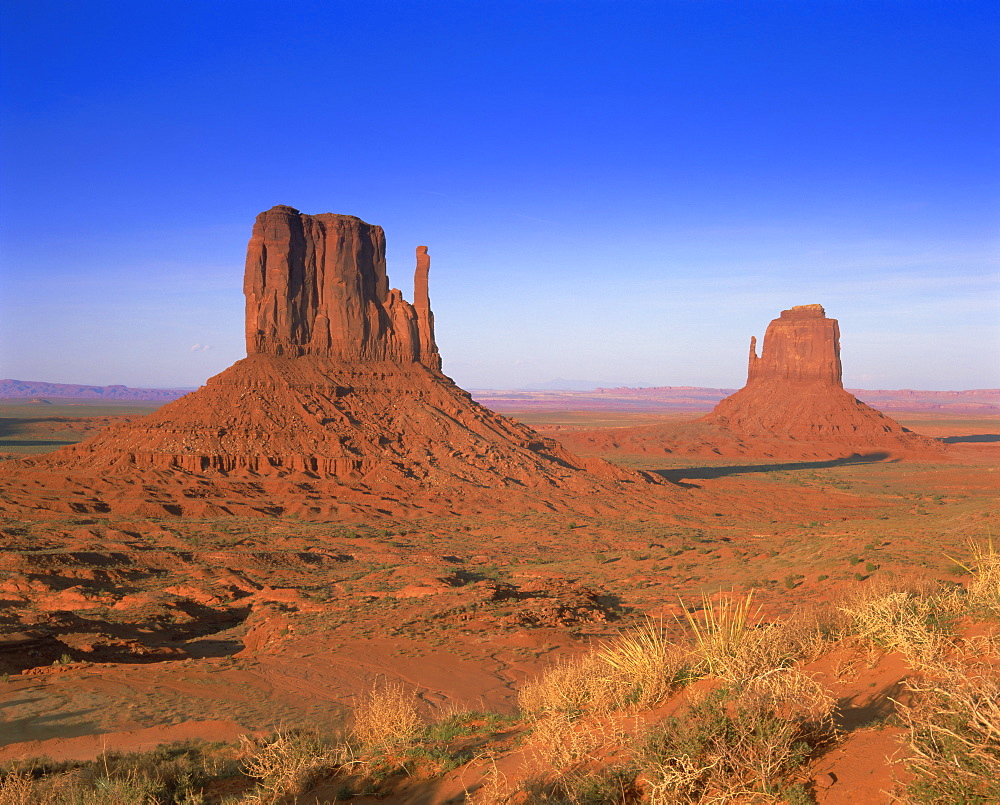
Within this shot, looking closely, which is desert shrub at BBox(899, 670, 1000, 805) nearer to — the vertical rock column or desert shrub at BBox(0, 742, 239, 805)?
desert shrub at BBox(0, 742, 239, 805)

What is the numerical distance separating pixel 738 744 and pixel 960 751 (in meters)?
1.27

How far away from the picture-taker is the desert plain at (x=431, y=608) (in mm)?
5047

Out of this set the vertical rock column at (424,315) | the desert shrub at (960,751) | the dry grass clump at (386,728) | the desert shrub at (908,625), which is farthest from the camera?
the vertical rock column at (424,315)

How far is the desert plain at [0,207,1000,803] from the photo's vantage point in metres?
5.05

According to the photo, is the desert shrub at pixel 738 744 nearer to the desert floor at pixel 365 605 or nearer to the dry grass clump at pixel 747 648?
the desert floor at pixel 365 605

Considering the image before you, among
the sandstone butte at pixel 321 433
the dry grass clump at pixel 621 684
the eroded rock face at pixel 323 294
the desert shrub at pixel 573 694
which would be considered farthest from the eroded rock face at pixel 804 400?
the dry grass clump at pixel 621 684

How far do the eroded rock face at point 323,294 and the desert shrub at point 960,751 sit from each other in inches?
1770

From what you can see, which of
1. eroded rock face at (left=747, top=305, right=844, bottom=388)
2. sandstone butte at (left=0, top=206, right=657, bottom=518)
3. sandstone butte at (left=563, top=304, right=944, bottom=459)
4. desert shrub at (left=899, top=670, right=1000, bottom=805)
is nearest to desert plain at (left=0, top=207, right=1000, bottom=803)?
desert shrub at (left=899, top=670, right=1000, bottom=805)

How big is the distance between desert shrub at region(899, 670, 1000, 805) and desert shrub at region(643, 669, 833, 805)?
0.70 m

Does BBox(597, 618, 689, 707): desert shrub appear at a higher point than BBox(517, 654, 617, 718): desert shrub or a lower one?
higher

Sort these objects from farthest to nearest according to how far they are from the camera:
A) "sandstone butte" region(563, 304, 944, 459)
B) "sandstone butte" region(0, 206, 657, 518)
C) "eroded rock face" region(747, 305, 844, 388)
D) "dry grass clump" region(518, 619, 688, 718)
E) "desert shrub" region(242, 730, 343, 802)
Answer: "eroded rock face" region(747, 305, 844, 388) → "sandstone butte" region(563, 304, 944, 459) → "sandstone butte" region(0, 206, 657, 518) → "dry grass clump" region(518, 619, 688, 718) → "desert shrub" region(242, 730, 343, 802)

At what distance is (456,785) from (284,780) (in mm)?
1609

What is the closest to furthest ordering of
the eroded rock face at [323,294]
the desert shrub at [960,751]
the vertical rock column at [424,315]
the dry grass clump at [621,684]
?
the desert shrub at [960,751], the dry grass clump at [621,684], the eroded rock face at [323,294], the vertical rock column at [424,315]

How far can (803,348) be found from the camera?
85750 millimetres
